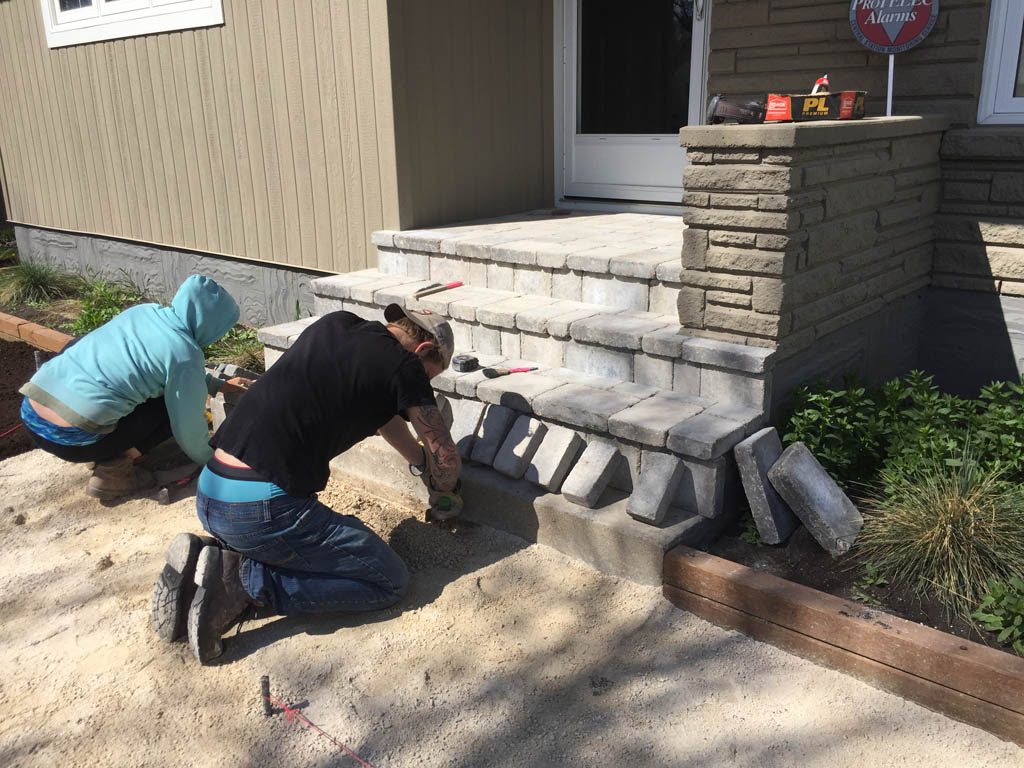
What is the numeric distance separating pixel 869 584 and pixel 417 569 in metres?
1.70

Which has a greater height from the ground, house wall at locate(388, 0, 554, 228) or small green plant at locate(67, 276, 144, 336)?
house wall at locate(388, 0, 554, 228)

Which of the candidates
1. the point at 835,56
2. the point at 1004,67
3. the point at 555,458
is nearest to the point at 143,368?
the point at 555,458

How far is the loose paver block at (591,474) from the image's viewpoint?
3416mm

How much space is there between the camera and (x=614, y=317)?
4.11 meters

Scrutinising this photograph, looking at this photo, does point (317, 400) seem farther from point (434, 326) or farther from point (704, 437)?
point (704, 437)

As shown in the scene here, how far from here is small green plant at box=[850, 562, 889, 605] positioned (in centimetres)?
297

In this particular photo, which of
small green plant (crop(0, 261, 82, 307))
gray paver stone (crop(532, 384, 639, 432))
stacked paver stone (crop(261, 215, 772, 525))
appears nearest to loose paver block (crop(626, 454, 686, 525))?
stacked paver stone (crop(261, 215, 772, 525))

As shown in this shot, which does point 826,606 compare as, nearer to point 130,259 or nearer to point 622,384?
point 622,384

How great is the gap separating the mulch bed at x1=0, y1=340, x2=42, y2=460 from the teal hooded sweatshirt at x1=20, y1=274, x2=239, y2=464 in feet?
4.12

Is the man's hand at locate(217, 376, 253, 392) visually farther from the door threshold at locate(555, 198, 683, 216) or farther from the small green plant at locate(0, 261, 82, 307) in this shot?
the small green plant at locate(0, 261, 82, 307)

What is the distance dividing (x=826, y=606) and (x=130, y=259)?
23.6ft

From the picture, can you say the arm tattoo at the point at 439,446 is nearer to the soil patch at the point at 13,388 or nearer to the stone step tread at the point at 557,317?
the stone step tread at the point at 557,317

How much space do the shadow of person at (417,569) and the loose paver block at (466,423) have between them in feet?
1.10

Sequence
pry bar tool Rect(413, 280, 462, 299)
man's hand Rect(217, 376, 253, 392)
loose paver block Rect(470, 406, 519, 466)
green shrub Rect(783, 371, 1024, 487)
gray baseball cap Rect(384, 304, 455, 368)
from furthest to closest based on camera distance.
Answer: pry bar tool Rect(413, 280, 462, 299) → man's hand Rect(217, 376, 253, 392) → loose paver block Rect(470, 406, 519, 466) → green shrub Rect(783, 371, 1024, 487) → gray baseball cap Rect(384, 304, 455, 368)
